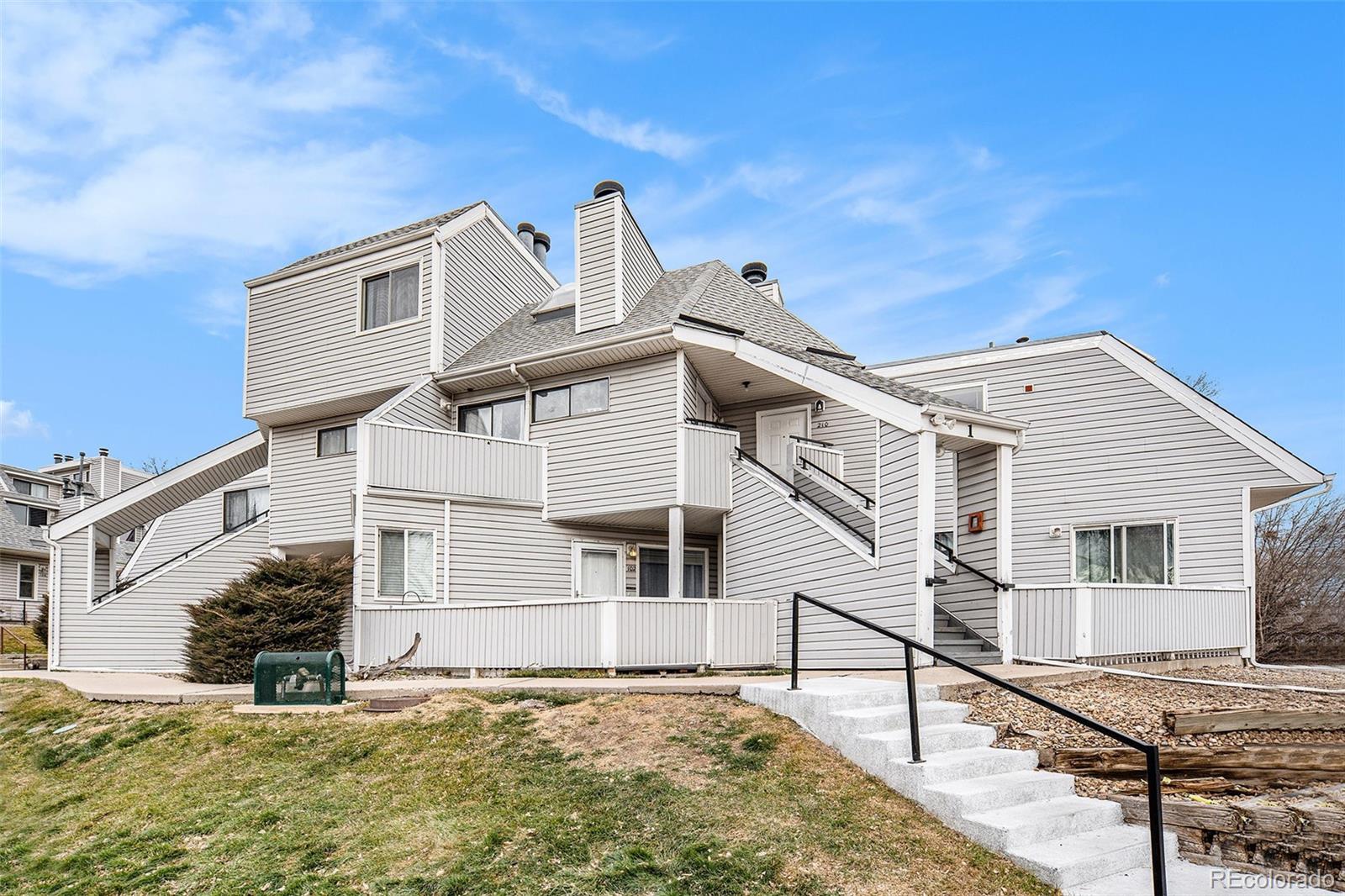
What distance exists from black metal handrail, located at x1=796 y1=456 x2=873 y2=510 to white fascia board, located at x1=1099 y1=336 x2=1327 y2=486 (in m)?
5.47

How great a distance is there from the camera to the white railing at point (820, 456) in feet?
54.3

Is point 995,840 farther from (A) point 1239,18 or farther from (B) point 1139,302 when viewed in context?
(B) point 1139,302

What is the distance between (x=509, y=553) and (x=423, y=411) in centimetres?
330

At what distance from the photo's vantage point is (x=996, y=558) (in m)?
13.1

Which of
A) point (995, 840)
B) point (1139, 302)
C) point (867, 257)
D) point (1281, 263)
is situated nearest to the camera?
point (995, 840)

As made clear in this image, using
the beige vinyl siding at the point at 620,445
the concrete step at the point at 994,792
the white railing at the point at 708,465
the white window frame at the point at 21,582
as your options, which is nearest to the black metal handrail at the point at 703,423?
the white railing at the point at 708,465

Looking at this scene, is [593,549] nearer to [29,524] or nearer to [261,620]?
[261,620]

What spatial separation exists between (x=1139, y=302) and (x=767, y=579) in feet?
51.0

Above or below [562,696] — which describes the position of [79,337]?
above

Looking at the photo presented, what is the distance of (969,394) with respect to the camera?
58.5ft


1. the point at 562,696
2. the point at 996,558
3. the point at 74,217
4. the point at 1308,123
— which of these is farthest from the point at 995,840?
the point at 74,217

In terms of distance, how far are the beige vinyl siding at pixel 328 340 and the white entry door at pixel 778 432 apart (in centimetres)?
663

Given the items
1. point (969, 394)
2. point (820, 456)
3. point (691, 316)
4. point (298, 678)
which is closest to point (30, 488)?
point (298, 678)

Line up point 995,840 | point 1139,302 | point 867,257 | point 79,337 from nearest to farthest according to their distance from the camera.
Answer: point 995,840 < point 867,257 < point 1139,302 < point 79,337
